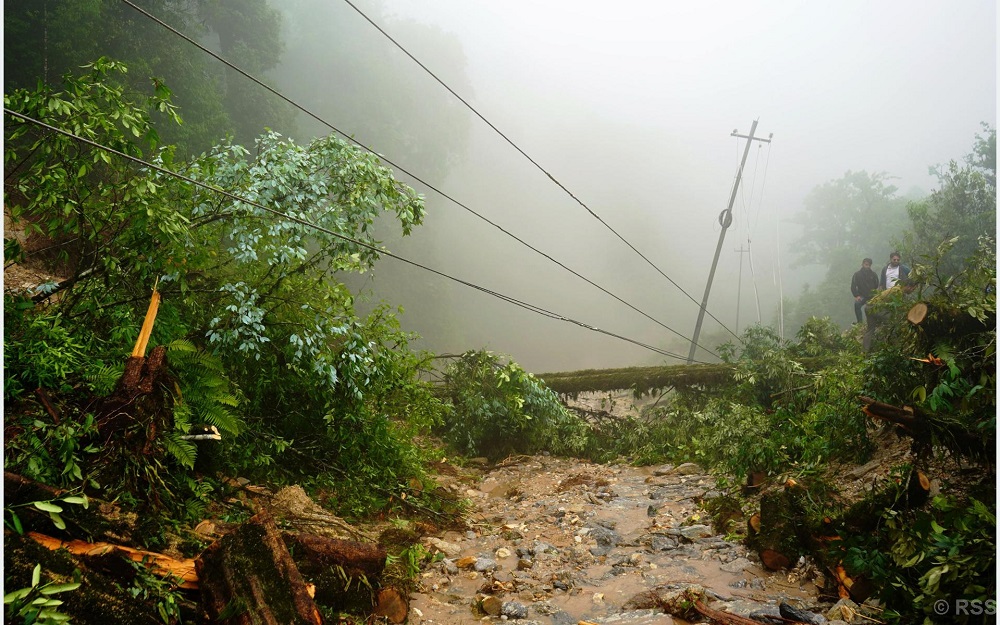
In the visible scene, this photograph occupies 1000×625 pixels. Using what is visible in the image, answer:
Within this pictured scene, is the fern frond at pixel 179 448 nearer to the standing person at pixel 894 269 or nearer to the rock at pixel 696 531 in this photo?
the rock at pixel 696 531

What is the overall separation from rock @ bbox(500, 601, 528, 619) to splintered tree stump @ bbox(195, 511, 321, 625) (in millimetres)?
1238

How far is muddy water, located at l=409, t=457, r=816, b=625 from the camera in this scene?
3648mm

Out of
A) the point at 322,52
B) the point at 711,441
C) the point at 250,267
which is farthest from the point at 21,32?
the point at 322,52

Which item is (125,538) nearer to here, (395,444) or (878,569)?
(395,444)

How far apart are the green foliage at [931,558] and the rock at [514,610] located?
1919mm

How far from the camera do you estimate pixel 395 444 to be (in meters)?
6.02

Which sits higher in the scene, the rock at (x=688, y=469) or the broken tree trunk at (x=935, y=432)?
the broken tree trunk at (x=935, y=432)

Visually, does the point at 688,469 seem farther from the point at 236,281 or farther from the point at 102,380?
the point at 102,380

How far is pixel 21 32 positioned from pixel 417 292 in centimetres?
1578

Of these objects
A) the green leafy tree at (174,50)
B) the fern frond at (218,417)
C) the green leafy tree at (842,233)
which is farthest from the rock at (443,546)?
the green leafy tree at (842,233)

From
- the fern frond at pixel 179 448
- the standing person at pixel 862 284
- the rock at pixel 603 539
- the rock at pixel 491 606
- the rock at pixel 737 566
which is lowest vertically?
the rock at pixel 603 539

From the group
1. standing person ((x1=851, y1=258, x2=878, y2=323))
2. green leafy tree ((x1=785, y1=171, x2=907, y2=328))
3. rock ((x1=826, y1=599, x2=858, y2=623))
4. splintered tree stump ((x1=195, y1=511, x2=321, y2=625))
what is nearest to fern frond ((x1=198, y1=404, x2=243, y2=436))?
splintered tree stump ((x1=195, y1=511, x2=321, y2=625))

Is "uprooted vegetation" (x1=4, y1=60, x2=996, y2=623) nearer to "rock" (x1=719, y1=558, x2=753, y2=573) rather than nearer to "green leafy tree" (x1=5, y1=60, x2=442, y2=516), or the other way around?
"green leafy tree" (x1=5, y1=60, x2=442, y2=516)

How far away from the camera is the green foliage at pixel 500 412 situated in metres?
8.52
